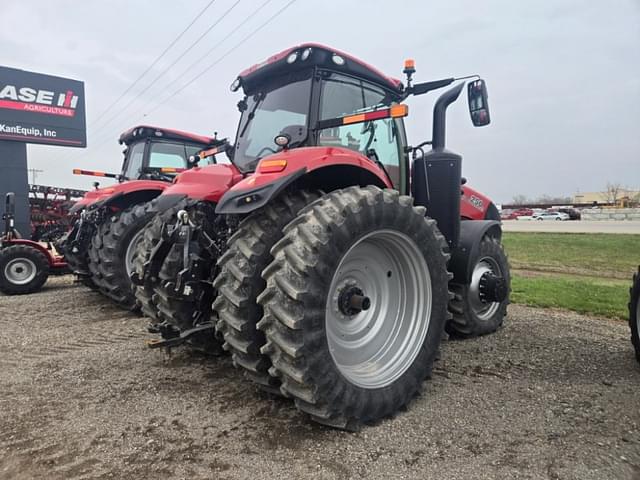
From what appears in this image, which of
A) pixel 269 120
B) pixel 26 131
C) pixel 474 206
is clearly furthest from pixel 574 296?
pixel 26 131

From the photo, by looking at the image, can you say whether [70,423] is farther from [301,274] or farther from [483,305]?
[483,305]

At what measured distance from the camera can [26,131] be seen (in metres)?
14.7

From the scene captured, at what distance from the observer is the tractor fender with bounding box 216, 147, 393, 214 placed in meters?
2.57

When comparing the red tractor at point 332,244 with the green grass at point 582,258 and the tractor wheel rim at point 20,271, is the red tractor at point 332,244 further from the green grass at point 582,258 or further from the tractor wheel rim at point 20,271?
the green grass at point 582,258

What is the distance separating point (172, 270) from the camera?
313 centimetres

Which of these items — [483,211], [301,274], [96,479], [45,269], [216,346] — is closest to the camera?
[96,479]

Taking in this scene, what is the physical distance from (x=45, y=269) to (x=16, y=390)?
515 cm

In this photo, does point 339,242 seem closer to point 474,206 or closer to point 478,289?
point 478,289

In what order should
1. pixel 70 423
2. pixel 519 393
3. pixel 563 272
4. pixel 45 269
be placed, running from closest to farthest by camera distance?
1. pixel 70 423
2. pixel 519 393
3. pixel 45 269
4. pixel 563 272

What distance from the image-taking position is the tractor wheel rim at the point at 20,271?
7.36m

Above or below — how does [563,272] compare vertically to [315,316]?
below

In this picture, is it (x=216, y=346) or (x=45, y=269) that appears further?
(x=45, y=269)

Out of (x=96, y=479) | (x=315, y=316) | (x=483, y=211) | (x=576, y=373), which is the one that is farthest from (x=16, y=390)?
(x=483, y=211)

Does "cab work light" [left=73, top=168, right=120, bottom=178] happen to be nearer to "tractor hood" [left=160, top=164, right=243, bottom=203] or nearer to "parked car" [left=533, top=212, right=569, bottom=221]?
"tractor hood" [left=160, top=164, right=243, bottom=203]
